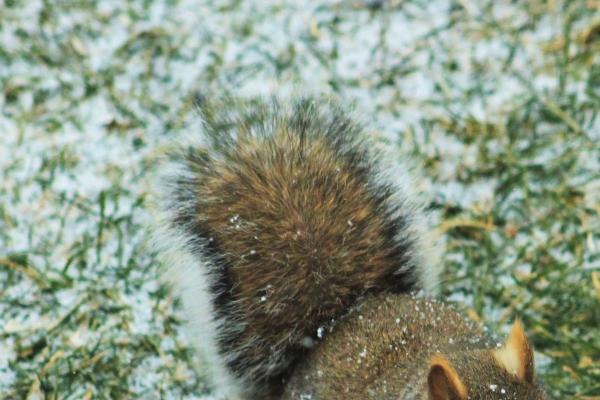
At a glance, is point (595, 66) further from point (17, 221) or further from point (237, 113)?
point (17, 221)

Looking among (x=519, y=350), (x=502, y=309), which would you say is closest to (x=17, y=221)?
(x=502, y=309)

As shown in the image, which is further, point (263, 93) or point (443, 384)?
point (263, 93)

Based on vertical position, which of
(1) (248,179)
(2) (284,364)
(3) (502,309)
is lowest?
(3) (502,309)

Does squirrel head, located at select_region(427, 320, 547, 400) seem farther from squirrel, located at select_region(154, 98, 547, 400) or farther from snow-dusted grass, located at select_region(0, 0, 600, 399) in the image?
snow-dusted grass, located at select_region(0, 0, 600, 399)

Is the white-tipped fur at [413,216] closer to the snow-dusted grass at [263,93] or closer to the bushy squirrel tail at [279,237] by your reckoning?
the bushy squirrel tail at [279,237]

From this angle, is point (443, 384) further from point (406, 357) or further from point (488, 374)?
point (406, 357)

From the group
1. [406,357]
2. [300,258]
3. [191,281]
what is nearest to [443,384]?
[406,357]
